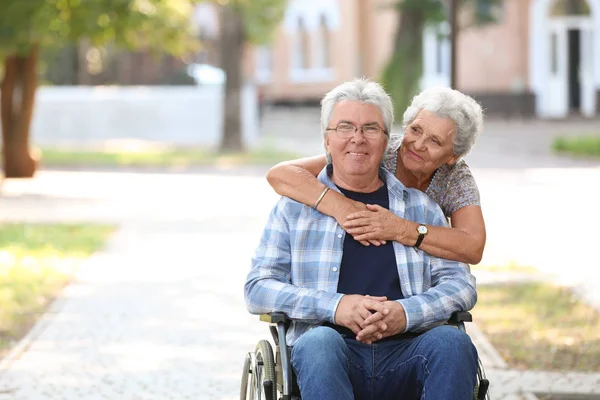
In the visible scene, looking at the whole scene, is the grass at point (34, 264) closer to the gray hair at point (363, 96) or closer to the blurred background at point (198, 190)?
the blurred background at point (198, 190)

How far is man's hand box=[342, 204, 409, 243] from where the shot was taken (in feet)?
15.6

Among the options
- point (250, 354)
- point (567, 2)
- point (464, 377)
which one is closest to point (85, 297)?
point (250, 354)

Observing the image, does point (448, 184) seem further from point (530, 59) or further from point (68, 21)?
point (530, 59)

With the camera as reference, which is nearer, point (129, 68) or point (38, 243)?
point (38, 243)

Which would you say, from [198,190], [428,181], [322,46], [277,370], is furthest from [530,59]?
[277,370]

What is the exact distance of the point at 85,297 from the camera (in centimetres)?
975

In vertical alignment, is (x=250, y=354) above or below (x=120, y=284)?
above

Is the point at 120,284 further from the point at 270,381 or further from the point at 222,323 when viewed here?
the point at 270,381

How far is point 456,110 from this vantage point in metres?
4.93

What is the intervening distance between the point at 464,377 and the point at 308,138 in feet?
91.8

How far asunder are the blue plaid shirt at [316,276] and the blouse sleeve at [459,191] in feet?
0.76

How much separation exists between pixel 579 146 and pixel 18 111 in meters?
10.4

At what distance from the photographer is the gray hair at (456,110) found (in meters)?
4.93

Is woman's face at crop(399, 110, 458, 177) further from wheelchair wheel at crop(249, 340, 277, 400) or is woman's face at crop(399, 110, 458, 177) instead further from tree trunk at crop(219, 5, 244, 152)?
tree trunk at crop(219, 5, 244, 152)
